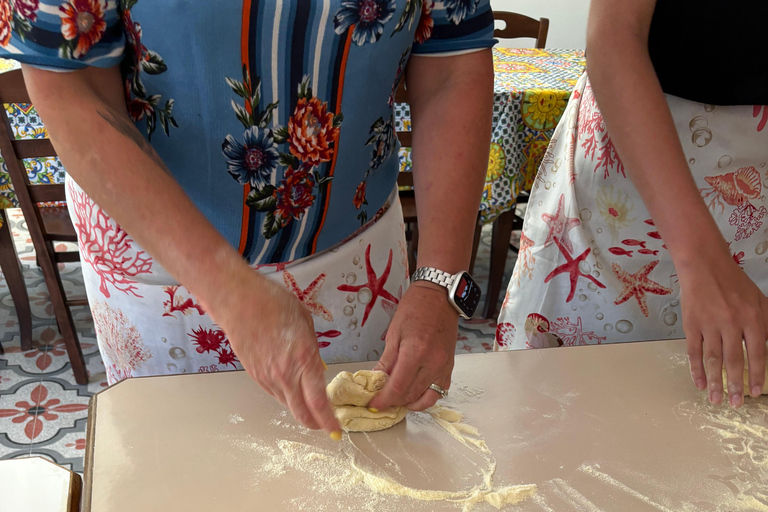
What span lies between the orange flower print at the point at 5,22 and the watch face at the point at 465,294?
50cm

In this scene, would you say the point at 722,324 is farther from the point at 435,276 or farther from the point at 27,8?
Result: the point at 27,8

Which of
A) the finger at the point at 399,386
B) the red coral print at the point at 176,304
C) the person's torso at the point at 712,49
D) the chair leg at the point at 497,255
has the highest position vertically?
the person's torso at the point at 712,49

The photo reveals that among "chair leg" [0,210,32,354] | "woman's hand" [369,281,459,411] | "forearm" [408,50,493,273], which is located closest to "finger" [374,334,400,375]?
"woman's hand" [369,281,459,411]

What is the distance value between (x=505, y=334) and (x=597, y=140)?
1.21ft

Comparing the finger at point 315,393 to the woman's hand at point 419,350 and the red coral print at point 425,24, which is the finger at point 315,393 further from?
the red coral print at point 425,24

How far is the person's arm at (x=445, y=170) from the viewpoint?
698 mm

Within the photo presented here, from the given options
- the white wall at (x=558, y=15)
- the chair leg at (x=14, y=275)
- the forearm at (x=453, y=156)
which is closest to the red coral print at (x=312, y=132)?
the forearm at (x=453, y=156)

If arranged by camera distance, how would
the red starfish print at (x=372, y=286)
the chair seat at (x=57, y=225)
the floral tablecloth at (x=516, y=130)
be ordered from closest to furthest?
the red starfish print at (x=372, y=286)
the chair seat at (x=57, y=225)
the floral tablecloth at (x=516, y=130)

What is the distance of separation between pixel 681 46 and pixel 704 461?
1.77 ft

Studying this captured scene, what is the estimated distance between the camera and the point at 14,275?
6.73ft

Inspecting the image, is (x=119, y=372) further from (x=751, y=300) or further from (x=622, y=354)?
(x=751, y=300)

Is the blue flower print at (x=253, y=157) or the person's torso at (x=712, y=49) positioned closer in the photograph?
the blue flower print at (x=253, y=157)

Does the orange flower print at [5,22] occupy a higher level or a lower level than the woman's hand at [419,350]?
higher

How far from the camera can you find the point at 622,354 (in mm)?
828
